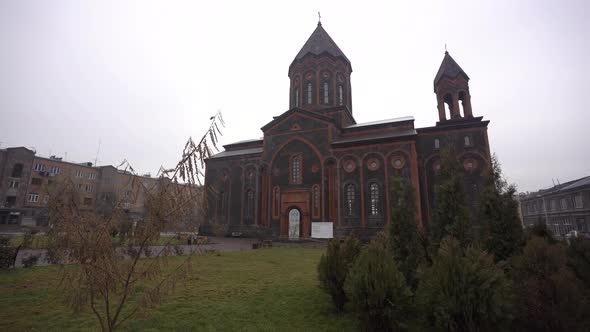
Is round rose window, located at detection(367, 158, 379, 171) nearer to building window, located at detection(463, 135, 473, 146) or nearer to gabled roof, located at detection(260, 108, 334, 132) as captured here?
gabled roof, located at detection(260, 108, 334, 132)

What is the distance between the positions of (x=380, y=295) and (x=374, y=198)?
58.2 feet

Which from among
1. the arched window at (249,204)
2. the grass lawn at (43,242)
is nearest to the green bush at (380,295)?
the grass lawn at (43,242)

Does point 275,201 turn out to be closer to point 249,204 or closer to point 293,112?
point 249,204

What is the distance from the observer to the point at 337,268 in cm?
611

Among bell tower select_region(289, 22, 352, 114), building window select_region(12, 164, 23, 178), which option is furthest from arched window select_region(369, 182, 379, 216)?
building window select_region(12, 164, 23, 178)

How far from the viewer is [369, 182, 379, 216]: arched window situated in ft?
69.4

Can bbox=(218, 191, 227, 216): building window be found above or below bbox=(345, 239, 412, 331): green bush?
above

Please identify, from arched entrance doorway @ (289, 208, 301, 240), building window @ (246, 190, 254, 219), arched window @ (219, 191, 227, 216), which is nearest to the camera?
arched entrance doorway @ (289, 208, 301, 240)

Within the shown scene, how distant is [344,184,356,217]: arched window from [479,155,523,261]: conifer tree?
13357mm

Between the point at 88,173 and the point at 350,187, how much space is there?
140ft

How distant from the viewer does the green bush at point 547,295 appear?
3.89 m

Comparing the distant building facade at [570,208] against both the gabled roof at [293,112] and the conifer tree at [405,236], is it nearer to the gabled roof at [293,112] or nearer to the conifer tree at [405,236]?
the gabled roof at [293,112]

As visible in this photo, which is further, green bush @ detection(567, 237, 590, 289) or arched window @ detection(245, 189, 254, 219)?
arched window @ detection(245, 189, 254, 219)

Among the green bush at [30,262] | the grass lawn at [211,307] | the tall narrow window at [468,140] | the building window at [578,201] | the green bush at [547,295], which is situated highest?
the tall narrow window at [468,140]
